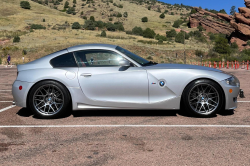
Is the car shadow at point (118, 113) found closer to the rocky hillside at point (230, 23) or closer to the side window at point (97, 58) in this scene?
the side window at point (97, 58)

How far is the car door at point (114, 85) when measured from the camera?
569 cm

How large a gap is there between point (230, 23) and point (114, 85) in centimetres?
6126

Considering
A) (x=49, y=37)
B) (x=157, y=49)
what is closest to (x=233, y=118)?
(x=157, y=49)

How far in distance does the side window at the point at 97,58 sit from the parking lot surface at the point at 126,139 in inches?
44.3

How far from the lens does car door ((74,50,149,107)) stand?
5691 millimetres

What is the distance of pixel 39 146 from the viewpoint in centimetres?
421

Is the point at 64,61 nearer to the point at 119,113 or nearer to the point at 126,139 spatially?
the point at 119,113

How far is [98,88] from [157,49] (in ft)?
140

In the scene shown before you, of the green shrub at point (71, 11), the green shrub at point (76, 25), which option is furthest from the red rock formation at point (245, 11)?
the green shrub at point (71, 11)

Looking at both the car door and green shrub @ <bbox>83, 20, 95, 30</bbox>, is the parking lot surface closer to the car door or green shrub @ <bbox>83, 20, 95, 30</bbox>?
the car door

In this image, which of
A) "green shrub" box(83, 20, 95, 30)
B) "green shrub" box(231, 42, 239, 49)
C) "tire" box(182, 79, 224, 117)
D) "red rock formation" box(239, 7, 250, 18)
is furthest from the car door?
"green shrub" box(83, 20, 95, 30)

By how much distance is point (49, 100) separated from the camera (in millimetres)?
5863

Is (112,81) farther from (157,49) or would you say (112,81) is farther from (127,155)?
(157,49)

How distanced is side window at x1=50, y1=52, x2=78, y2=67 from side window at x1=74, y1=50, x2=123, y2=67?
0.11 m
